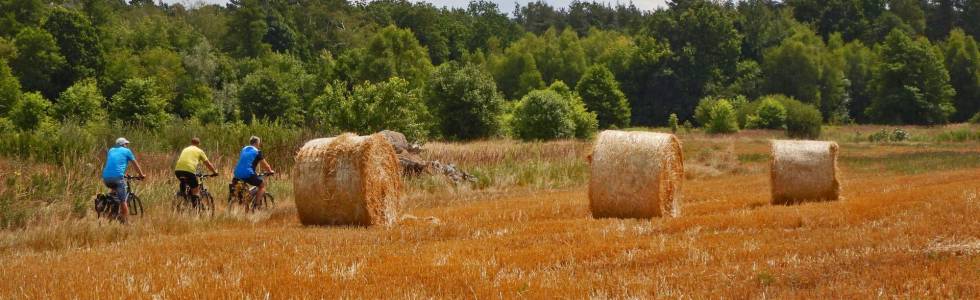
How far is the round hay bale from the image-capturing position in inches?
581

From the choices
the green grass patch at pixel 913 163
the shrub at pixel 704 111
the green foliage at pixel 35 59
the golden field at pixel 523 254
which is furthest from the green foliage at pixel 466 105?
the golden field at pixel 523 254

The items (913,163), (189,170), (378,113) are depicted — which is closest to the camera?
(189,170)

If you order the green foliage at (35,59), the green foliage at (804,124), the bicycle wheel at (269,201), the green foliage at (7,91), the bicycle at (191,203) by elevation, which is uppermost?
the green foliage at (35,59)

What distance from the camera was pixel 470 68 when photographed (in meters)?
65.8

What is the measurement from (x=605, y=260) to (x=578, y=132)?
214 feet

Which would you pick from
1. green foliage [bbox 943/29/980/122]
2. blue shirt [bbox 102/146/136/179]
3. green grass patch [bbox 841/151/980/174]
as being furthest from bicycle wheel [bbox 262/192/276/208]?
green foliage [bbox 943/29/980/122]

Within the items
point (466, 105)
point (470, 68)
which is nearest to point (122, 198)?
point (466, 105)

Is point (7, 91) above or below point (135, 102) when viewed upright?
above

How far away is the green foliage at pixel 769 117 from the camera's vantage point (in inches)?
3433

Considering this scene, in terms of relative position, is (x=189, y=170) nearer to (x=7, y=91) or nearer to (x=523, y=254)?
(x=523, y=254)

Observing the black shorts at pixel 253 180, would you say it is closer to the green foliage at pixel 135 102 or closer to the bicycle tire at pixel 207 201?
the bicycle tire at pixel 207 201

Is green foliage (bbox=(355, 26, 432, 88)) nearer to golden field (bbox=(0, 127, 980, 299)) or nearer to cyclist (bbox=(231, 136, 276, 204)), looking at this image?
cyclist (bbox=(231, 136, 276, 204))

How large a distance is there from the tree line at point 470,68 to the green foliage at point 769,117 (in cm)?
28

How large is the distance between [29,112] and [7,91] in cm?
334
